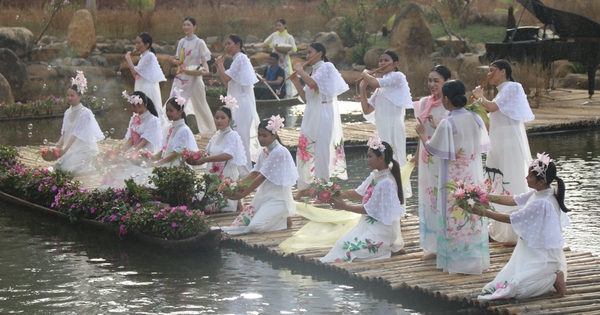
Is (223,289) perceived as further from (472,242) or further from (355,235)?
(472,242)

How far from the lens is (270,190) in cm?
930

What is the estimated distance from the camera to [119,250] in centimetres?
918

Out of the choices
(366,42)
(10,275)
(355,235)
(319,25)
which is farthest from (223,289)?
(319,25)

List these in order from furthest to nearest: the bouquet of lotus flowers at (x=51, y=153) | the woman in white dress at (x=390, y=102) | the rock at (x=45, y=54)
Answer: the rock at (x=45, y=54) < the bouquet of lotus flowers at (x=51, y=153) < the woman in white dress at (x=390, y=102)

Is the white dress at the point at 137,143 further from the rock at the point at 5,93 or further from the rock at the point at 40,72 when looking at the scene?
the rock at the point at 40,72

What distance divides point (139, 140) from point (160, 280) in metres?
3.29

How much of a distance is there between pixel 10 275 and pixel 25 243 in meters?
1.17

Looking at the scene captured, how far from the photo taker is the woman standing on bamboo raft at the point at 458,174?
750 centimetres

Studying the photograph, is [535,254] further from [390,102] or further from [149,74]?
[149,74]

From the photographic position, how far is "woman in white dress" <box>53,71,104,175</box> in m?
11.8

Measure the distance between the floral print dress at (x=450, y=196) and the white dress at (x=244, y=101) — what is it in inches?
175

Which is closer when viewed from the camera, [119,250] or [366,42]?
[119,250]

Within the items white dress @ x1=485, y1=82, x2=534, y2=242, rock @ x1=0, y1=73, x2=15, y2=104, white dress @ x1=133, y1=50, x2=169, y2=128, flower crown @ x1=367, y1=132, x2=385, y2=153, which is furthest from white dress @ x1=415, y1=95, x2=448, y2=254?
rock @ x1=0, y1=73, x2=15, y2=104

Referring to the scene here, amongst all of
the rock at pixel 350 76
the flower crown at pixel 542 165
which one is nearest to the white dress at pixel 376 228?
the flower crown at pixel 542 165
